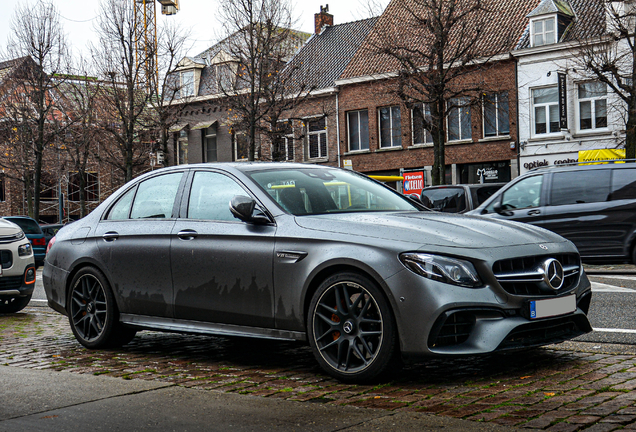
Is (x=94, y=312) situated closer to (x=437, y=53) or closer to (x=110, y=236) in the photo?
(x=110, y=236)

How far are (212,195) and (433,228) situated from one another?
6.55 feet

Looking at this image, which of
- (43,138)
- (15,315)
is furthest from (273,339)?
(43,138)

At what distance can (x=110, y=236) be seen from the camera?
693cm

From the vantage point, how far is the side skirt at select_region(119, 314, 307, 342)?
5.56 meters

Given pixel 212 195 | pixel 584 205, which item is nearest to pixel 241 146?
pixel 584 205

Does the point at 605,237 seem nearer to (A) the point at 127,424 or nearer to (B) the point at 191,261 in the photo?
(B) the point at 191,261

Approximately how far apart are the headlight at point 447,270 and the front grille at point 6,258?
729 centimetres

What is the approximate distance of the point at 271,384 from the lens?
5.21 meters

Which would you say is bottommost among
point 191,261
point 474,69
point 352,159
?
point 191,261

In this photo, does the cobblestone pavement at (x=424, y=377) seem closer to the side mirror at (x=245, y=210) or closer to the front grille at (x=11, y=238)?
the side mirror at (x=245, y=210)

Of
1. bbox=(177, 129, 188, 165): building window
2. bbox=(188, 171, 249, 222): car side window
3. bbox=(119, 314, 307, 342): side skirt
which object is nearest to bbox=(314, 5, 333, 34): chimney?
bbox=(177, 129, 188, 165): building window

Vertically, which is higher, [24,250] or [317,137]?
[317,137]

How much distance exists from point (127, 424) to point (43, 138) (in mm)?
33034

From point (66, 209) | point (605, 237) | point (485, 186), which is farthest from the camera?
point (66, 209)
